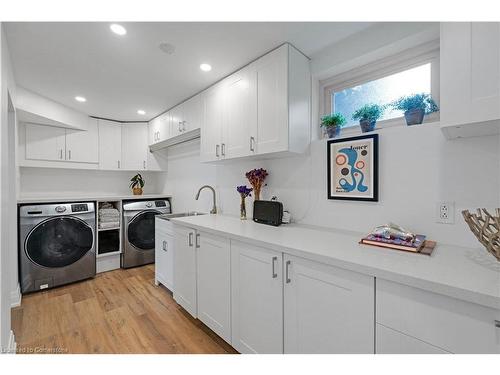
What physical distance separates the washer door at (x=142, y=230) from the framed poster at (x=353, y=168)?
2633 mm

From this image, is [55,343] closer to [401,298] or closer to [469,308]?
[401,298]

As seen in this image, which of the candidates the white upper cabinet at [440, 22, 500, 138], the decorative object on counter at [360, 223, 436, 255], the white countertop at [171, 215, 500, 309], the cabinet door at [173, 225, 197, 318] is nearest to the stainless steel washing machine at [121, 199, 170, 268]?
the cabinet door at [173, 225, 197, 318]

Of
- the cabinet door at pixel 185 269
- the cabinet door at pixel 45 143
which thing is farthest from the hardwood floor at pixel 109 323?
the cabinet door at pixel 45 143

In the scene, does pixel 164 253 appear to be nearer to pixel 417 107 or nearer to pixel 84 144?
pixel 84 144

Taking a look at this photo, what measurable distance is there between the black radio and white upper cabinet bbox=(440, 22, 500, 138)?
42.9 inches

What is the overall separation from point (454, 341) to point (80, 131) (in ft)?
13.2

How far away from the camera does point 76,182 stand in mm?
3244

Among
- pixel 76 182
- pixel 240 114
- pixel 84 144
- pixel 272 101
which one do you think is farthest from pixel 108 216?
pixel 272 101

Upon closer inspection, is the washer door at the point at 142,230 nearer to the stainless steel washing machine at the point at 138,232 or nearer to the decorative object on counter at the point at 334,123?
the stainless steel washing machine at the point at 138,232

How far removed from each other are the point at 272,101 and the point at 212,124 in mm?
764

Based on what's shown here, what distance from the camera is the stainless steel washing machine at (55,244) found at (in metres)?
2.30

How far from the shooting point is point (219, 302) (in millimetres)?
1553

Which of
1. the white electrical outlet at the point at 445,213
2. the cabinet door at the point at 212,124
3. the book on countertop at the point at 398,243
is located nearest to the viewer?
the book on countertop at the point at 398,243

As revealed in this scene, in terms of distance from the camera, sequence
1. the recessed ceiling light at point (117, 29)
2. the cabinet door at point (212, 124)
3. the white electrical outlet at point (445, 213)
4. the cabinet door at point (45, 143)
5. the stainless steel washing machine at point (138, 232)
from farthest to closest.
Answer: the stainless steel washing machine at point (138, 232)
the cabinet door at point (45, 143)
the cabinet door at point (212, 124)
the recessed ceiling light at point (117, 29)
the white electrical outlet at point (445, 213)
